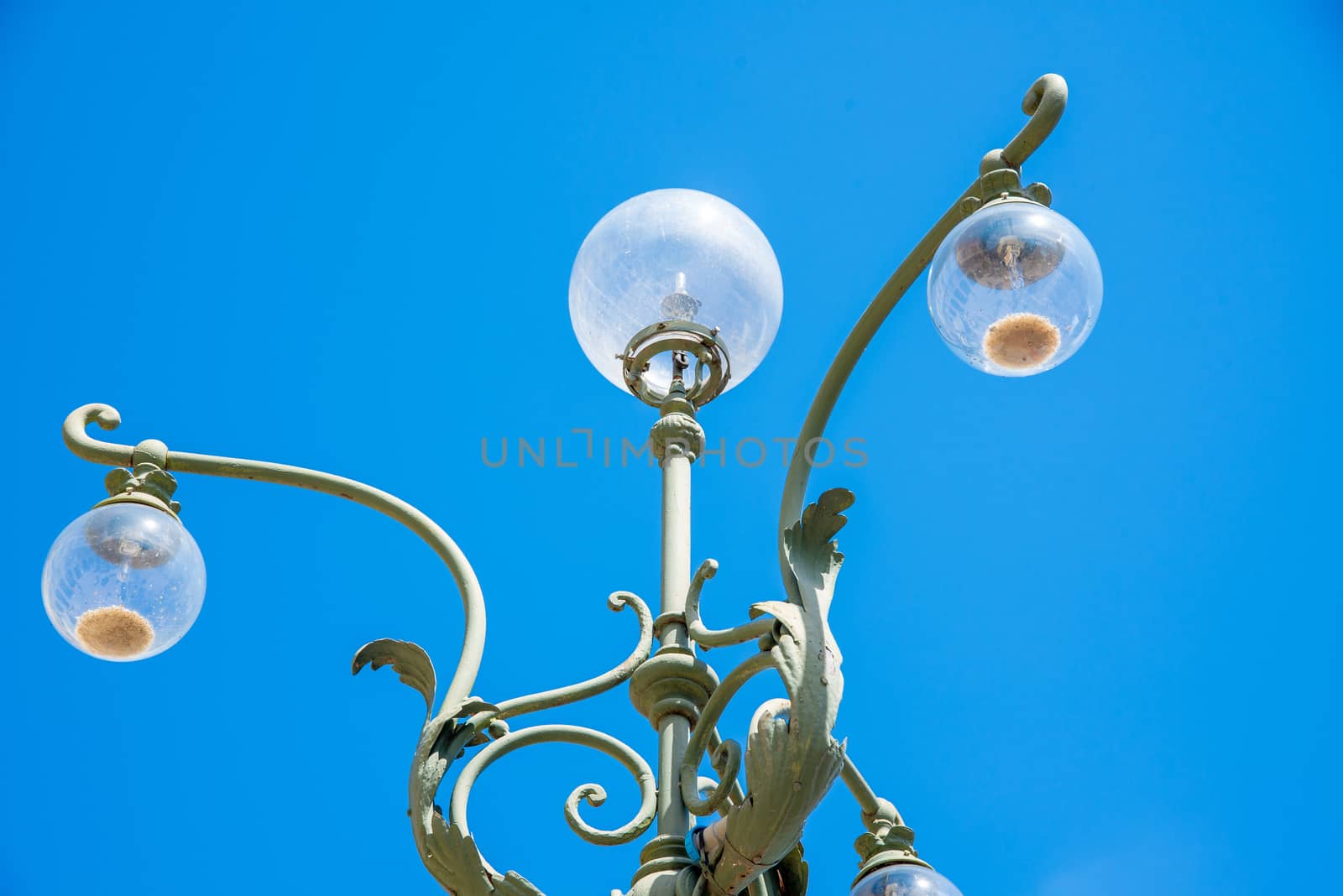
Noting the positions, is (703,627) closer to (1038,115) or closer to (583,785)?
(583,785)

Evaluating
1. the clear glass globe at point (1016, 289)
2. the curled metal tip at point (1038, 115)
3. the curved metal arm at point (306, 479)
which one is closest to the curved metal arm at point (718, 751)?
the curved metal arm at point (306, 479)

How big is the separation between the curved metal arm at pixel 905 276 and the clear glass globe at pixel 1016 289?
0.18 metres

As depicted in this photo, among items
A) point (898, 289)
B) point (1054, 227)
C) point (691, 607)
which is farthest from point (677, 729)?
point (1054, 227)

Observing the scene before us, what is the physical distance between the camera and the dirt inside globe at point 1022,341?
349 centimetres

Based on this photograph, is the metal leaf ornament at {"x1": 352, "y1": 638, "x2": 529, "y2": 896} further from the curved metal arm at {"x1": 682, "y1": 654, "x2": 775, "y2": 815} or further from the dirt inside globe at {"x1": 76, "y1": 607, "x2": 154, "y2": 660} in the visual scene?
the dirt inside globe at {"x1": 76, "y1": 607, "x2": 154, "y2": 660}

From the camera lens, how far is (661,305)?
14.6ft

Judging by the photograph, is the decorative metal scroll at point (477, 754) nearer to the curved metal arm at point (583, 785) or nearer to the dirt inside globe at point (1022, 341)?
the curved metal arm at point (583, 785)

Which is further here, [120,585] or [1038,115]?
[120,585]

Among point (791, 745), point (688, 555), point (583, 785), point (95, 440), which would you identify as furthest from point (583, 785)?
point (95, 440)

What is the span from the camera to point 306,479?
4.27m

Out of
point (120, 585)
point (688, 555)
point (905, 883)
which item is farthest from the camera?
point (688, 555)

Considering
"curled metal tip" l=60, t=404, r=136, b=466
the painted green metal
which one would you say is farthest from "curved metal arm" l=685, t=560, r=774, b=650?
"curled metal tip" l=60, t=404, r=136, b=466

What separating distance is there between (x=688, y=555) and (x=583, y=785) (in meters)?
0.74

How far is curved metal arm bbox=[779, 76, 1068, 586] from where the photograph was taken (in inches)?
139
